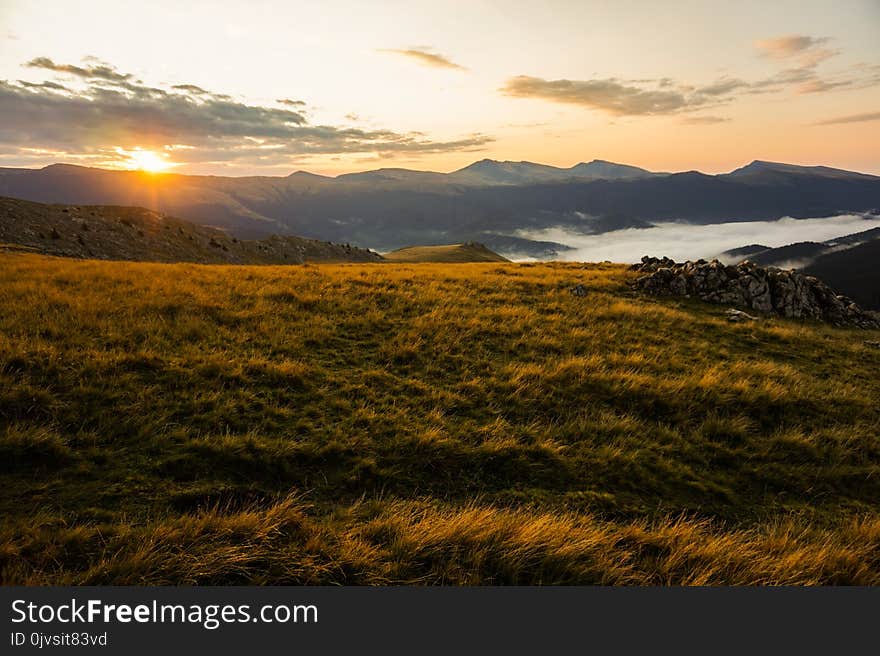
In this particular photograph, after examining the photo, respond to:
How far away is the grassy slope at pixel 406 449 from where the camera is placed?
15.0ft

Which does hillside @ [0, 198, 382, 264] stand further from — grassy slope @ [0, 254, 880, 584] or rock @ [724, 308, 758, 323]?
rock @ [724, 308, 758, 323]

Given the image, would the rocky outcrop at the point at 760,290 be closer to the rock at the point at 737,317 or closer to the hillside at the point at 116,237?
the rock at the point at 737,317

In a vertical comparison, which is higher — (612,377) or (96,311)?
(96,311)

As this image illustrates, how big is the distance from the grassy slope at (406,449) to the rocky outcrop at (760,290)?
753cm

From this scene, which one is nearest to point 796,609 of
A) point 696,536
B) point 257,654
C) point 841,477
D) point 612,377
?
point 696,536

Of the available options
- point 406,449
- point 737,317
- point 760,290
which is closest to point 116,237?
point 406,449

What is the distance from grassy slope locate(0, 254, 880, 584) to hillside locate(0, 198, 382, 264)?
27.7 m

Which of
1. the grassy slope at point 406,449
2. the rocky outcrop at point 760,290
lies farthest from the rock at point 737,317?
the grassy slope at point 406,449

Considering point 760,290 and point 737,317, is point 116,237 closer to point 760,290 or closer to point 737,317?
point 737,317

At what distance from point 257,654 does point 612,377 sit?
8.98 meters

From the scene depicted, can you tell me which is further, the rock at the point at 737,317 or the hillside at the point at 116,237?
the hillside at the point at 116,237

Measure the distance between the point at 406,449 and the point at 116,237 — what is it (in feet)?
162

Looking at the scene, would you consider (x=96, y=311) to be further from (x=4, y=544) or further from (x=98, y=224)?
(x=98, y=224)

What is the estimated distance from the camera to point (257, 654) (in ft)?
11.7
